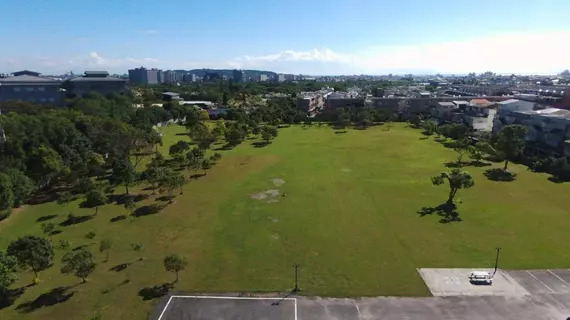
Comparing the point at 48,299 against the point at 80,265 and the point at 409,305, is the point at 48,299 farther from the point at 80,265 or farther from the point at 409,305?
the point at 409,305

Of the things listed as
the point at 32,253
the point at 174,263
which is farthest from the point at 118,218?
the point at 174,263

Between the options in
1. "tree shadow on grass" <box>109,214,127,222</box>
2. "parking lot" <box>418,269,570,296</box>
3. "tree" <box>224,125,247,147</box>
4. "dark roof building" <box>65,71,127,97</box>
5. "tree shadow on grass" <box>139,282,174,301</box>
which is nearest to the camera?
"tree shadow on grass" <box>139,282,174,301</box>

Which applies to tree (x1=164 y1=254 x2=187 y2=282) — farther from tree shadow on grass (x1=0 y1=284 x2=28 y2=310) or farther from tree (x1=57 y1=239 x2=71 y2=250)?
tree (x1=57 y1=239 x2=71 y2=250)

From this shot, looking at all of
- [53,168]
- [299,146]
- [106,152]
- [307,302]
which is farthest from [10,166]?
[299,146]

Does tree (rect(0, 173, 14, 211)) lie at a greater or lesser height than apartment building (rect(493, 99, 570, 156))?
lesser

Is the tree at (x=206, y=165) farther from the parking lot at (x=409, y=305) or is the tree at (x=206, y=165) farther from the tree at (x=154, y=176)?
the parking lot at (x=409, y=305)

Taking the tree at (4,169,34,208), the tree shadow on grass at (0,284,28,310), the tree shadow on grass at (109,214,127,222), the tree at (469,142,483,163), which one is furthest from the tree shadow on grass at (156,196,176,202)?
the tree at (469,142,483,163)

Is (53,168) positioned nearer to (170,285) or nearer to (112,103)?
(170,285)

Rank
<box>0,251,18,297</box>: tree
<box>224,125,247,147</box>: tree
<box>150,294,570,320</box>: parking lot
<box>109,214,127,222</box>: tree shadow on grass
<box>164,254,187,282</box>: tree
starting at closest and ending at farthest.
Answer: <box>150,294,570,320</box>: parking lot → <box>0,251,18,297</box>: tree → <box>164,254,187,282</box>: tree → <box>109,214,127,222</box>: tree shadow on grass → <box>224,125,247,147</box>: tree
